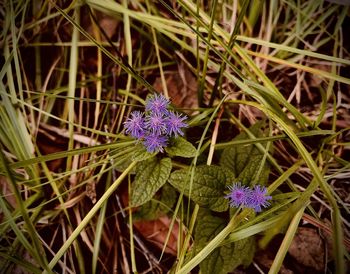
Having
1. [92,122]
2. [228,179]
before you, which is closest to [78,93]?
[92,122]

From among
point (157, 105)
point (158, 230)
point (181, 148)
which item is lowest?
point (158, 230)

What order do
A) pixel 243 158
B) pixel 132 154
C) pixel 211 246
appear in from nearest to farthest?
pixel 211 246 < pixel 132 154 < pixel 243 158

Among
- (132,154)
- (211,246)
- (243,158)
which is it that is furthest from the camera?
(243,158)

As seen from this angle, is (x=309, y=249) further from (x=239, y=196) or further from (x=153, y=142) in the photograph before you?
(x=153, y=142)

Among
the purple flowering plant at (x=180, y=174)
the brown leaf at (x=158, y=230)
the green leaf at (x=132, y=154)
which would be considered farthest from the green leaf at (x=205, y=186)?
the brown leaf at (x=158, y=230)

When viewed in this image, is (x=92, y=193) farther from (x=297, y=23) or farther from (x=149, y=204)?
(x=297, y=23)

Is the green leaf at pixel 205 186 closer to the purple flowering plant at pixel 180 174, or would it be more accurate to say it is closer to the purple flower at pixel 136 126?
the purple flowering plant at pixel 180 174

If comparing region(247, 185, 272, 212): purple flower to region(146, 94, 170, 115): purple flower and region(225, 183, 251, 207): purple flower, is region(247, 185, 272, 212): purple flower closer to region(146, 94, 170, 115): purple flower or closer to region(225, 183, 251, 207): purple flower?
region(225, 183, 251, 207): purple flower

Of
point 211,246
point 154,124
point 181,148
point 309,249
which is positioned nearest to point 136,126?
point 154,124

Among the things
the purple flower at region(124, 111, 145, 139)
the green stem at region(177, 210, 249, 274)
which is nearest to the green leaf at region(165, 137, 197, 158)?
the purple flower at region(124, 111, 145, 139)
